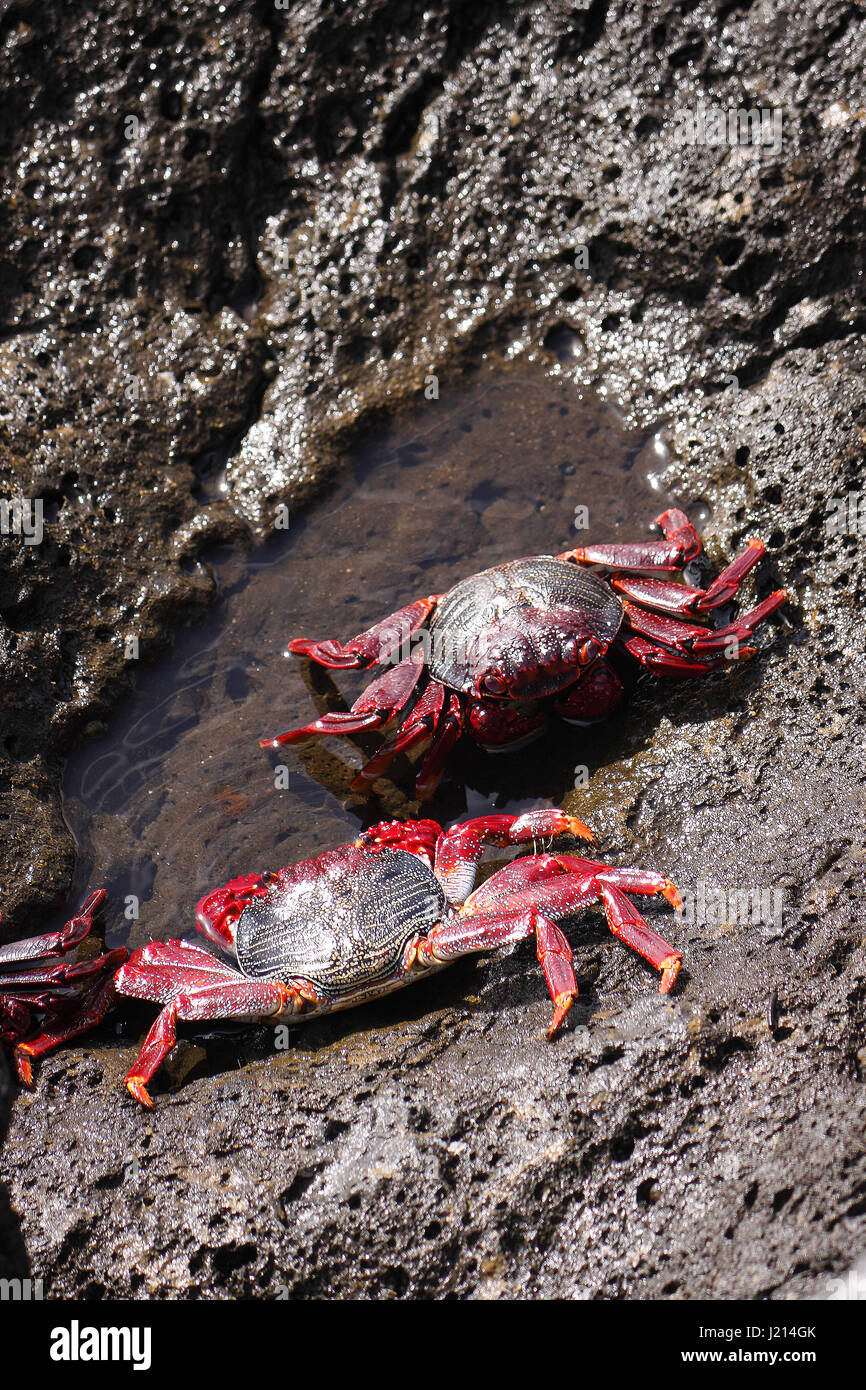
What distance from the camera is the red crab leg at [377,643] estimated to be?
16.1 feet

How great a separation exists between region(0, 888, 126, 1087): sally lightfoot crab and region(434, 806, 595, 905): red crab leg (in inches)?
52.6

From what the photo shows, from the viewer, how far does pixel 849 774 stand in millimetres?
4020

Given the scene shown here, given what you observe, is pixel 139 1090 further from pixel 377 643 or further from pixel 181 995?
pixel 377 643

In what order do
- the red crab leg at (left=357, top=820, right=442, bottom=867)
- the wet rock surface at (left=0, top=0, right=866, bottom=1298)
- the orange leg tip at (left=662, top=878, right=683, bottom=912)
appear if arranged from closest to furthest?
the wet rock surface at (left=0, top=0, right=866, bottom=1298) < the orange leg tip at (left=662, top=878, right=683, bottom=912) < the red crab leg at (left=357, top=820, right=442, bottom=867)

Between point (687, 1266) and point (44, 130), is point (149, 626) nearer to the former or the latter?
point (44, 130)

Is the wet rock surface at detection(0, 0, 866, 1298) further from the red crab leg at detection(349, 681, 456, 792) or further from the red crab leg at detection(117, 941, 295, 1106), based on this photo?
the red crab leg at detection(349, 681, 456, 792)

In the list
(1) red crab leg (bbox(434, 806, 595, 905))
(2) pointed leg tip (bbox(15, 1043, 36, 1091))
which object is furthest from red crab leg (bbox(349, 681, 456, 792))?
(2) pointed leg tip (bbox(15, 1043, 36, 1091))

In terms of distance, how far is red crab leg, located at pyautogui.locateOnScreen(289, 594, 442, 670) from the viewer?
4.92m

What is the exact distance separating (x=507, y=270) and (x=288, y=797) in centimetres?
330

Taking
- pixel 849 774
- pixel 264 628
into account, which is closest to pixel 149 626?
pixel 264 628

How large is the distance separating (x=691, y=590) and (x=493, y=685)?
1.00m

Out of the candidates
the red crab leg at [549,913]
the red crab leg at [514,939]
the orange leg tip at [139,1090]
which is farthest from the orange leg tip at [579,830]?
the orange leg tip at [139,1090]

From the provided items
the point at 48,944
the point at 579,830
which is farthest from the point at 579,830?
the point at 48,944

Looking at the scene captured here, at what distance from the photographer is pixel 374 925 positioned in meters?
3.88
